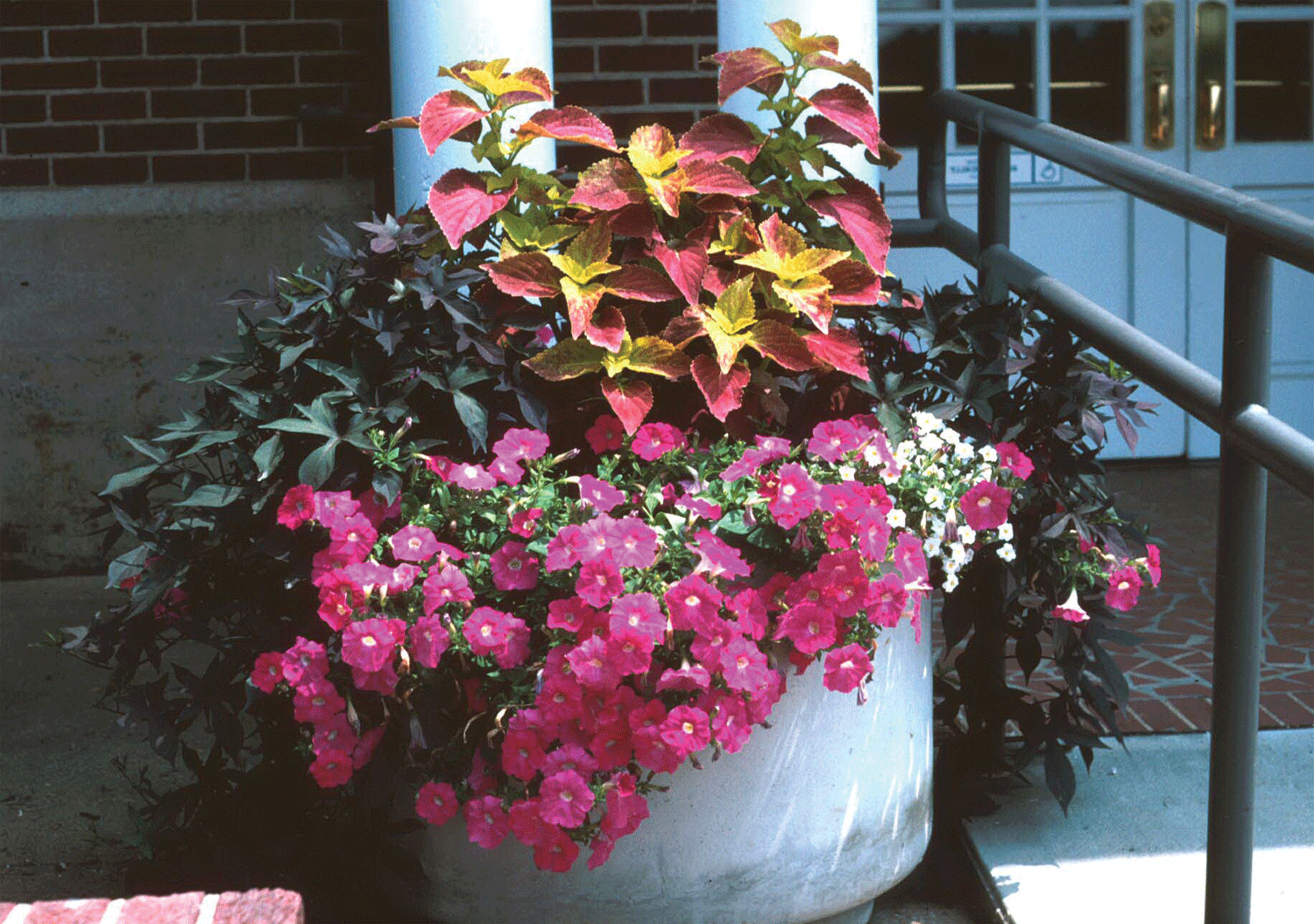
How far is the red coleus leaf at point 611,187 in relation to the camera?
2.52m

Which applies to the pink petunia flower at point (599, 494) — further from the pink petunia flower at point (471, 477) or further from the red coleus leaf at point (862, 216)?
the red coleus leaf at point (862, 216)

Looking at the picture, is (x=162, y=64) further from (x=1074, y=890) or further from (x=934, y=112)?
(x=1074, y=890)

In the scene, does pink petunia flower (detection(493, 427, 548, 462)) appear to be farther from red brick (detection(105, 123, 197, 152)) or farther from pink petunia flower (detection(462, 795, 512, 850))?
red brick (detection(105, 123, 197, 152))

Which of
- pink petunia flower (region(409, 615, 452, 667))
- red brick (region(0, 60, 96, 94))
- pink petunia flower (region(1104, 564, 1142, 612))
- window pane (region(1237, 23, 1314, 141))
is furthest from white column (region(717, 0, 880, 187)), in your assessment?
window pane (region(1237, 23, 1314, 141))

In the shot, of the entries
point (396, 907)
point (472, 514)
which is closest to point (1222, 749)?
point (472, 514)

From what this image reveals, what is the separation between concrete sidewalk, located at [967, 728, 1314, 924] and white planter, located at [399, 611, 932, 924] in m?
0.32

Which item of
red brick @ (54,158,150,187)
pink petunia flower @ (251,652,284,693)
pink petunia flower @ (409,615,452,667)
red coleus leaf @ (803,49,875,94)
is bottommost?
pink petunia flower @ (251,652,284,693)

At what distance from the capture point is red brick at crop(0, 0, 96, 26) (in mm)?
4508

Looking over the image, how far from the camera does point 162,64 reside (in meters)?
4.53

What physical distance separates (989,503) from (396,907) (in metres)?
1.10

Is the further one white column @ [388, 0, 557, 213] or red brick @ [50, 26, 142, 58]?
red brick @ [50, 26, 142, 58]

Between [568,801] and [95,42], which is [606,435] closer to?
[568,801]

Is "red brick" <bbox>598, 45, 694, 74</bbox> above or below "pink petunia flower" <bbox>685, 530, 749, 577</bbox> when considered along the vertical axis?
above

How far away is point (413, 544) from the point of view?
2266mm
